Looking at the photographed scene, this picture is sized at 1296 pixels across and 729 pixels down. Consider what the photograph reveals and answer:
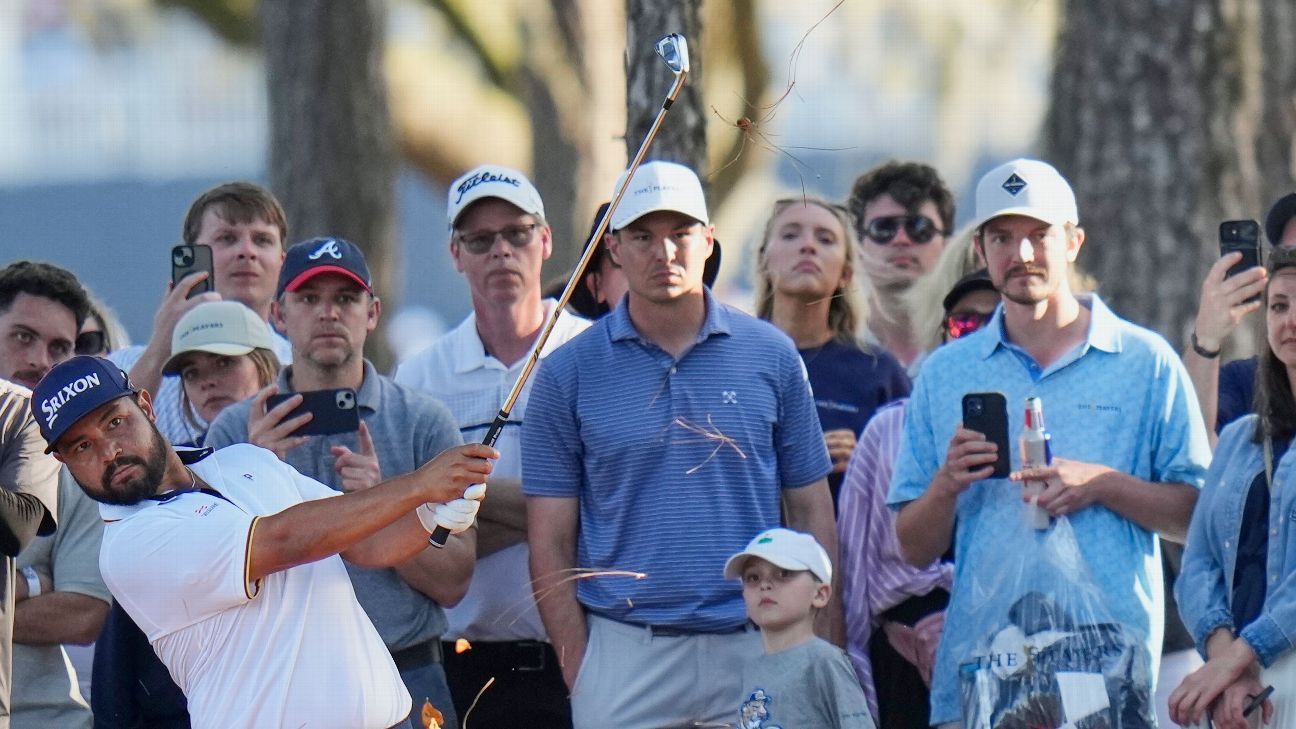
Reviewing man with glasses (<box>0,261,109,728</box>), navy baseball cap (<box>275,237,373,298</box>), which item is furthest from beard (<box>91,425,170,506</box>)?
navy baseball cap (<box>275,237,373,298</box>)

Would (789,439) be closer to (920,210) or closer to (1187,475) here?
(1187,475)

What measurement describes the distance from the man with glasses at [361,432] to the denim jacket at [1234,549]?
2.04 meters

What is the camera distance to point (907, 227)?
7.70 metres

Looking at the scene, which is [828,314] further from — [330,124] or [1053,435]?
[330,124]

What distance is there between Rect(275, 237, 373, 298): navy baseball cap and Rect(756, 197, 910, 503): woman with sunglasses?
149cm

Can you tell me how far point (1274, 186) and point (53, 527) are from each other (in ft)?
18.9

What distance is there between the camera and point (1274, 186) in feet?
30.2

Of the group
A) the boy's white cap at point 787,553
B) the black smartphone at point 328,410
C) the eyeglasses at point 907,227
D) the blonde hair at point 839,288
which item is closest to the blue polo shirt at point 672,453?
the boy's white cap at point 787,553

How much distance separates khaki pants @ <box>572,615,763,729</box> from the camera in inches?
234

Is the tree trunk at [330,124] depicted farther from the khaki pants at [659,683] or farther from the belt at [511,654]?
the khaki pants at [659,683]

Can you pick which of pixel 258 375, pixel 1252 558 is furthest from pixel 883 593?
pixel 258 375

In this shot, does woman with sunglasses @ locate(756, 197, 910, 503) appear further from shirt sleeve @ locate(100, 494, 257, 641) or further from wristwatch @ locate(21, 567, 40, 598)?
wristwatch @ locate(21, 567, 40, 598)

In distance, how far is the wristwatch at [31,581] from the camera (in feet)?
19.9

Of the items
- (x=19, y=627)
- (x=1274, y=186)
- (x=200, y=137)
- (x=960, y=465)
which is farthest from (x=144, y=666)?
(x=200, y=137)
